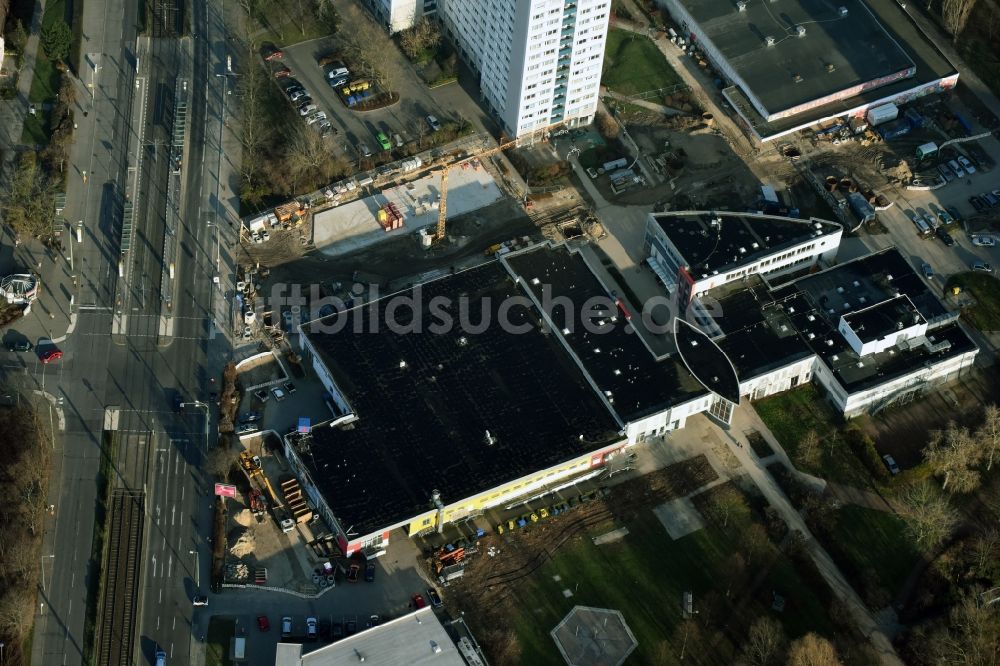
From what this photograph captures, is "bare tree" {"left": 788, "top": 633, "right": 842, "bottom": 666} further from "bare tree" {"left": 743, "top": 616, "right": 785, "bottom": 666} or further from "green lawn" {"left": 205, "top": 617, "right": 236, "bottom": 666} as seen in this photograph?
"green lawn" {"left": 205, "top": 617, "right": 236, "bottom": 666}

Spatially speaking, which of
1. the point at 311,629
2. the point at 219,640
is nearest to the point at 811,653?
the point at 311,629

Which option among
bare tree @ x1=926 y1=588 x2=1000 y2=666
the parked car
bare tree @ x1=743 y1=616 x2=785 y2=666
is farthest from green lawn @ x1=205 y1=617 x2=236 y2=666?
bare tree @ x1=926 y1=588 x2=1000 y2=666

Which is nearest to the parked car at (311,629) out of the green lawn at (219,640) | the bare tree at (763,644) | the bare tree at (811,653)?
the green lawn at (219,640)

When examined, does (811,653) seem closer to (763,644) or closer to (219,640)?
(763,644)

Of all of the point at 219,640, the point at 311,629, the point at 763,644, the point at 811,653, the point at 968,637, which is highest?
the point at 219,640

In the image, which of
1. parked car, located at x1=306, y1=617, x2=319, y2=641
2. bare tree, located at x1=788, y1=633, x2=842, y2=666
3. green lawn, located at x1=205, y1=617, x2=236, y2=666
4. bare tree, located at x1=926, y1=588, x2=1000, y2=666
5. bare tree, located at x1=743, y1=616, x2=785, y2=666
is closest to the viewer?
bare tree, located at x1=788, y1=633, x2=842, y2=666

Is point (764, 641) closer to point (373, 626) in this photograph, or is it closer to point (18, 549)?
point (373, 626)

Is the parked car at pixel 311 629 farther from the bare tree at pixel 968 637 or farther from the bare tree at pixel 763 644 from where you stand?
the bare tree at pixel 968 637
